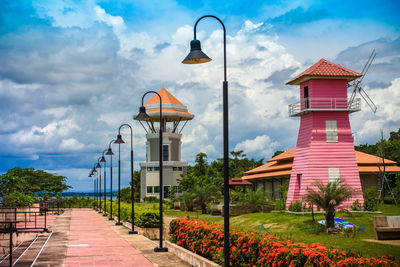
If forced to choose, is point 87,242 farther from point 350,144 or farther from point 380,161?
point 380,161

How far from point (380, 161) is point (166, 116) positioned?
39185 millimetres

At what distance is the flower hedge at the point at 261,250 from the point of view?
9508mm

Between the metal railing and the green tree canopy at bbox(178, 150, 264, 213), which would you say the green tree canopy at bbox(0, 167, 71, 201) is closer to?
the green tree canopy at bbox(178, 150, 264, 213)

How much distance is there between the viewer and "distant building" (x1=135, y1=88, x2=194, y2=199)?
75.1 meters

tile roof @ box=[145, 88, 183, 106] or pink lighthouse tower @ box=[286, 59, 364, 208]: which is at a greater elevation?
tile roof @ box=[145, 88, 183, 106]

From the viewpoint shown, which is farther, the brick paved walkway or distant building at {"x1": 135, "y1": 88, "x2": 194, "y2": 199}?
distant building at {"x1": 135, "y1": 88, "x2": 194, "y2": 199}

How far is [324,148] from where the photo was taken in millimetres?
34406

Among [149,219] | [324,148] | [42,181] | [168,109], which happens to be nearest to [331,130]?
[324,148]

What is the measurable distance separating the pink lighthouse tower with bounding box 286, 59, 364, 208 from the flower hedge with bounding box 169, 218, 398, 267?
729 inches

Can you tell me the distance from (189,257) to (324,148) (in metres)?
21.0

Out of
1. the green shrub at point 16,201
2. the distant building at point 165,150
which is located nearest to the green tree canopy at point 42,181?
the distant building at point 165,150

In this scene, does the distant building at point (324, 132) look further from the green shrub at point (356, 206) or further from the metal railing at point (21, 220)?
the metal railing at point (21, 220)

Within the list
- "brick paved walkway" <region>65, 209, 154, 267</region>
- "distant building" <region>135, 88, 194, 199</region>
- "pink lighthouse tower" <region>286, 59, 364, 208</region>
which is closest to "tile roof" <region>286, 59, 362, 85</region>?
"pink lighthouse tower" <region>286, 59, 364, 208</region>

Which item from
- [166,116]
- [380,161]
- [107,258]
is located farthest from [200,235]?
[166,116]
